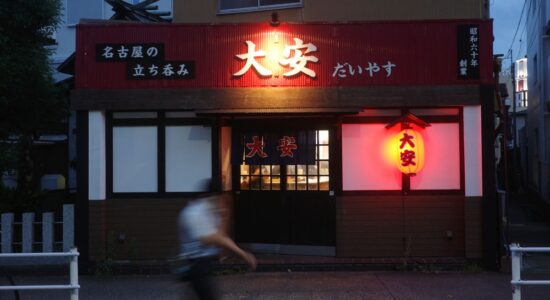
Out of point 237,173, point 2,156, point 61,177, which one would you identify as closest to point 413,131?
point 237,173

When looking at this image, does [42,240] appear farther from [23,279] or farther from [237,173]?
[237,173]

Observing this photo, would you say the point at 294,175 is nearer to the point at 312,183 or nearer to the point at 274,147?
the point at 312,183

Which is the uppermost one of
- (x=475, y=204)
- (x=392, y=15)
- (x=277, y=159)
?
(x=392, y=15)

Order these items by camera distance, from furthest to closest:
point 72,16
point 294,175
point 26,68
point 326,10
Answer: point 72,16 < point 326,10 < point 26,68 < point 294,175

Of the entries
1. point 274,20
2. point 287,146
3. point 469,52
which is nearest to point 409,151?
point 469,52

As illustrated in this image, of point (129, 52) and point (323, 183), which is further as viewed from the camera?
point (323, 183)

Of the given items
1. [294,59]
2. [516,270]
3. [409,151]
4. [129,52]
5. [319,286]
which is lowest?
[319,286]

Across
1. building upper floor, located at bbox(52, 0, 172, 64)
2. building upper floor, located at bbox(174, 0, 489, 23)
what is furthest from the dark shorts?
building upper floor, located at bbox(52, 0, 172, 64)

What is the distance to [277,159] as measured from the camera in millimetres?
10852

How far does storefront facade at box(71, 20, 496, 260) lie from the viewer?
1044 centimetres

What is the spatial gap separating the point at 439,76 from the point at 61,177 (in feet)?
43.7

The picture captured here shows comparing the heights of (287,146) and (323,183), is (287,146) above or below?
above

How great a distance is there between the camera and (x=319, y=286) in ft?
30.6

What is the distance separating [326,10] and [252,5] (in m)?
1.66
